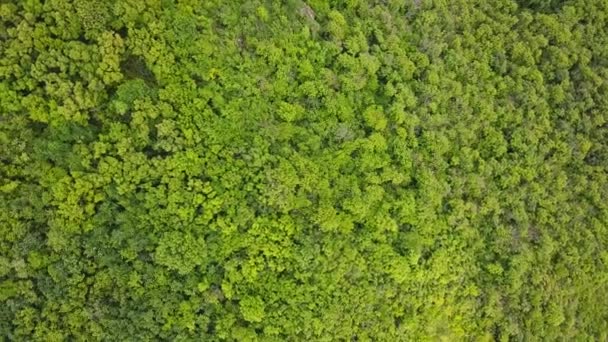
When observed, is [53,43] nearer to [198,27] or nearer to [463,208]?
[198,27]

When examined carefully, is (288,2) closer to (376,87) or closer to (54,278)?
(376,87)

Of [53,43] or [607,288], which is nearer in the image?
[53,43]

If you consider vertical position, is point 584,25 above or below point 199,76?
above

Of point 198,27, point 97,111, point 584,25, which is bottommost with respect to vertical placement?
point 97,111

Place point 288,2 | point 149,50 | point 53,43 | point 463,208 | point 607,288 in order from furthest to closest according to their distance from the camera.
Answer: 1. point 607,288
2. point 463,208
3. point 288,2
4. point 149,50
5. point 53,43

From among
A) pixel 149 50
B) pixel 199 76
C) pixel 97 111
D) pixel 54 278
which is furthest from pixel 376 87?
pixel 54 278

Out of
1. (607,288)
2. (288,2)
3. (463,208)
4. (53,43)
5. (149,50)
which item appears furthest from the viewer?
(607,288)
